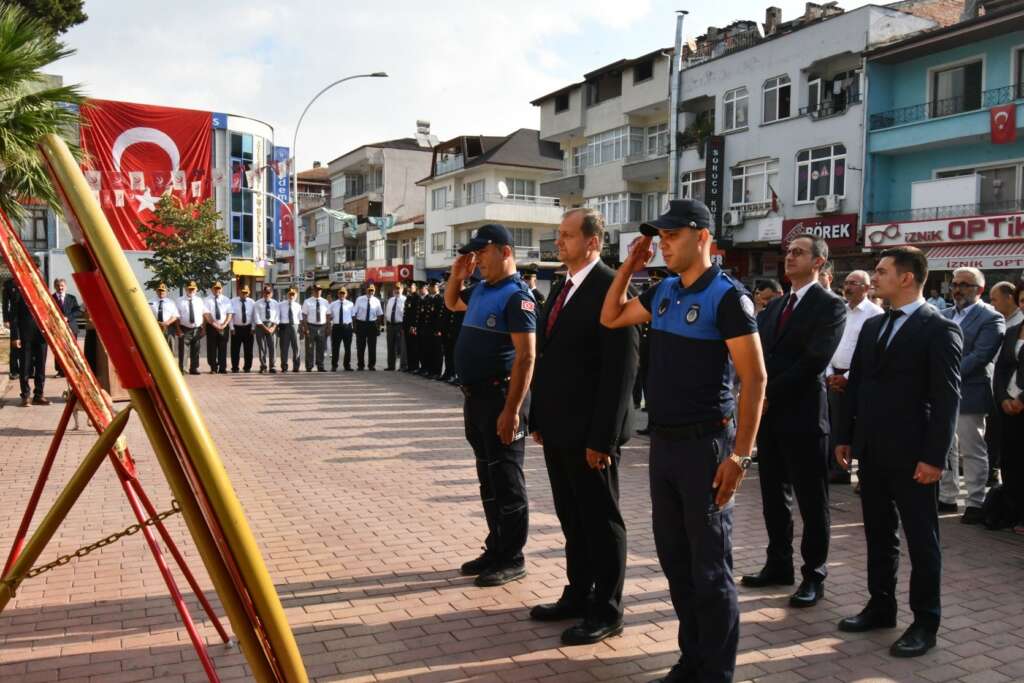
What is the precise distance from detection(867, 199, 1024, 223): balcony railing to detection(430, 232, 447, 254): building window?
34255 mm

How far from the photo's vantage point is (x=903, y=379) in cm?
442

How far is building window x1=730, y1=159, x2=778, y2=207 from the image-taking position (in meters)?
31.2

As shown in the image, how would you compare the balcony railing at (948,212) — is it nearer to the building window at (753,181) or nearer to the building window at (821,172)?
the building window at (821,172)

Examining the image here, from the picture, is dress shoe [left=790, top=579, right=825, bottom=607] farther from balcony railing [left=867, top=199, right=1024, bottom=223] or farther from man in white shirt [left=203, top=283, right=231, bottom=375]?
balcony railing [left=867, top=199, right=1024, bottom=223]

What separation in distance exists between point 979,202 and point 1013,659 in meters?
23.6

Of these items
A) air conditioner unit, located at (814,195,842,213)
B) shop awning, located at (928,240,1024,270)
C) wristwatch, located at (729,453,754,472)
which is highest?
air conditioner unit, located at (814,195,842,213)

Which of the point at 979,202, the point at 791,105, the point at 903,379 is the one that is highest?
the point at 791,105

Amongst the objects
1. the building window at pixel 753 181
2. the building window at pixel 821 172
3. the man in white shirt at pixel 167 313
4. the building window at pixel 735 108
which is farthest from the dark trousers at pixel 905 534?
the building window at pixel 735 108

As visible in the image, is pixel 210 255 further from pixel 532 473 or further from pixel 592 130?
pixel 532 473

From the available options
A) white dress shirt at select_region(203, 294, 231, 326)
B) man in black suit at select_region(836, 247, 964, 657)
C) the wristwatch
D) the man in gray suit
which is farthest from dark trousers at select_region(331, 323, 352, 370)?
the wristwatch

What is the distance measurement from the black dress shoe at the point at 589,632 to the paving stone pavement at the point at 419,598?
1.8 inches

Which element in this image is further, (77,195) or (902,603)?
(902,603)

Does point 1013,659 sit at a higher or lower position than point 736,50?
lower

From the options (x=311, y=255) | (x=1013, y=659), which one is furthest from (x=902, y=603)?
(x=311, y=255)
